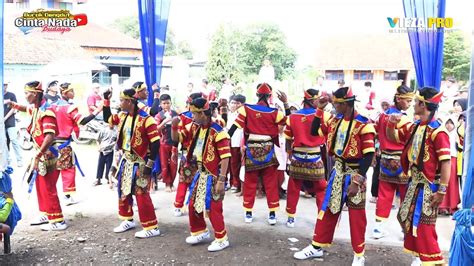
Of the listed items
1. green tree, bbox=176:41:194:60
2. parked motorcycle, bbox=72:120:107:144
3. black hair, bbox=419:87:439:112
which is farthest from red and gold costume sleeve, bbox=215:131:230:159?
green tree, bbox=176:41:194:60

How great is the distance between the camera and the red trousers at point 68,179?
620cm

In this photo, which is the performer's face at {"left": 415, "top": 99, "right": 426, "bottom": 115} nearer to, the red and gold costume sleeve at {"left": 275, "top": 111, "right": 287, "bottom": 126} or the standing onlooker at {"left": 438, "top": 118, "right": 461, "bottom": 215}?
the red and gold costume sleeve at {"left": 275, "top": 111, "right": 287, "bottom": 126}

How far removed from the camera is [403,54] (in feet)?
79.7

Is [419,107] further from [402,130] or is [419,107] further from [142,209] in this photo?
[142,209]

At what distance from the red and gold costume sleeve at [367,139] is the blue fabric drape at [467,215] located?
774 millimetres

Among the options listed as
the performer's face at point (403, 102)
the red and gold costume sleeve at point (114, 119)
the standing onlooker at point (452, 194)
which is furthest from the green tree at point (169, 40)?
the performer's face at point (403, 102)

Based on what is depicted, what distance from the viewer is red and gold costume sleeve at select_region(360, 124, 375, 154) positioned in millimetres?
4055

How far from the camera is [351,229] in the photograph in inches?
165

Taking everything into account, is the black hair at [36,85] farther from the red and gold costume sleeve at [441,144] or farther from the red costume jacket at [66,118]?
the red and gold costume sleeve at [441,144]

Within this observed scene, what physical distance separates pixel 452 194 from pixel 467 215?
258 centimetres

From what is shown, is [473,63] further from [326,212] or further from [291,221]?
[291,221]

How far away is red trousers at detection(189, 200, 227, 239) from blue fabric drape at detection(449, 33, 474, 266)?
2.23 m

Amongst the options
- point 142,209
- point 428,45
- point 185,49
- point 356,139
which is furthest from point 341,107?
point 185,49

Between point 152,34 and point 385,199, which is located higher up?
point 152,34
